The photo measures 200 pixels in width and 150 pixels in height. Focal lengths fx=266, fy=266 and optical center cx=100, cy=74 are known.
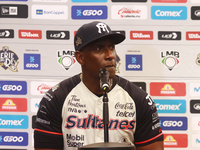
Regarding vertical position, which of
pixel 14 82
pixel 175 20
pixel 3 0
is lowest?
pixel 14 82

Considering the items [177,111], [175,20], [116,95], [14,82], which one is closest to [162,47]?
[175,20]

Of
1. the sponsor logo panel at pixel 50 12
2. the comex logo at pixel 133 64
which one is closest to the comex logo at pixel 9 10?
the sponsor logo panel at pixel 50 12

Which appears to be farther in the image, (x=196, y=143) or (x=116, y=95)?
(x=196, y=143)

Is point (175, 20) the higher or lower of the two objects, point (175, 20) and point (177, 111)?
the higher

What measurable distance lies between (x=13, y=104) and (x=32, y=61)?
0.40 metres

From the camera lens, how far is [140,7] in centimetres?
227

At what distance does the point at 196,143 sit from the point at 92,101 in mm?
1138

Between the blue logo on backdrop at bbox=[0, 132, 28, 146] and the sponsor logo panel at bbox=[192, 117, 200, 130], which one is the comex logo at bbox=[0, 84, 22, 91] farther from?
the sponsor logo panel at bbox=[192, 117, 200, 130]

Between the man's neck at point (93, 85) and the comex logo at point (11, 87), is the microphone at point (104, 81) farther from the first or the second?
the comex logo at point (11, 87)

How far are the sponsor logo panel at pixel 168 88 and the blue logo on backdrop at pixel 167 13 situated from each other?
0.56 meters

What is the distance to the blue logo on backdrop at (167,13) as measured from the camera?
2.26 metres

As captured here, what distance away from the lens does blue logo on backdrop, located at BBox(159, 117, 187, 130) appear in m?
2.23

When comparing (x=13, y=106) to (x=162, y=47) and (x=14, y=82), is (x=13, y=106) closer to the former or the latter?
(x=14, y=82)

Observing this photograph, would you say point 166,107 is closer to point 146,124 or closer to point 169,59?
point 169,59
